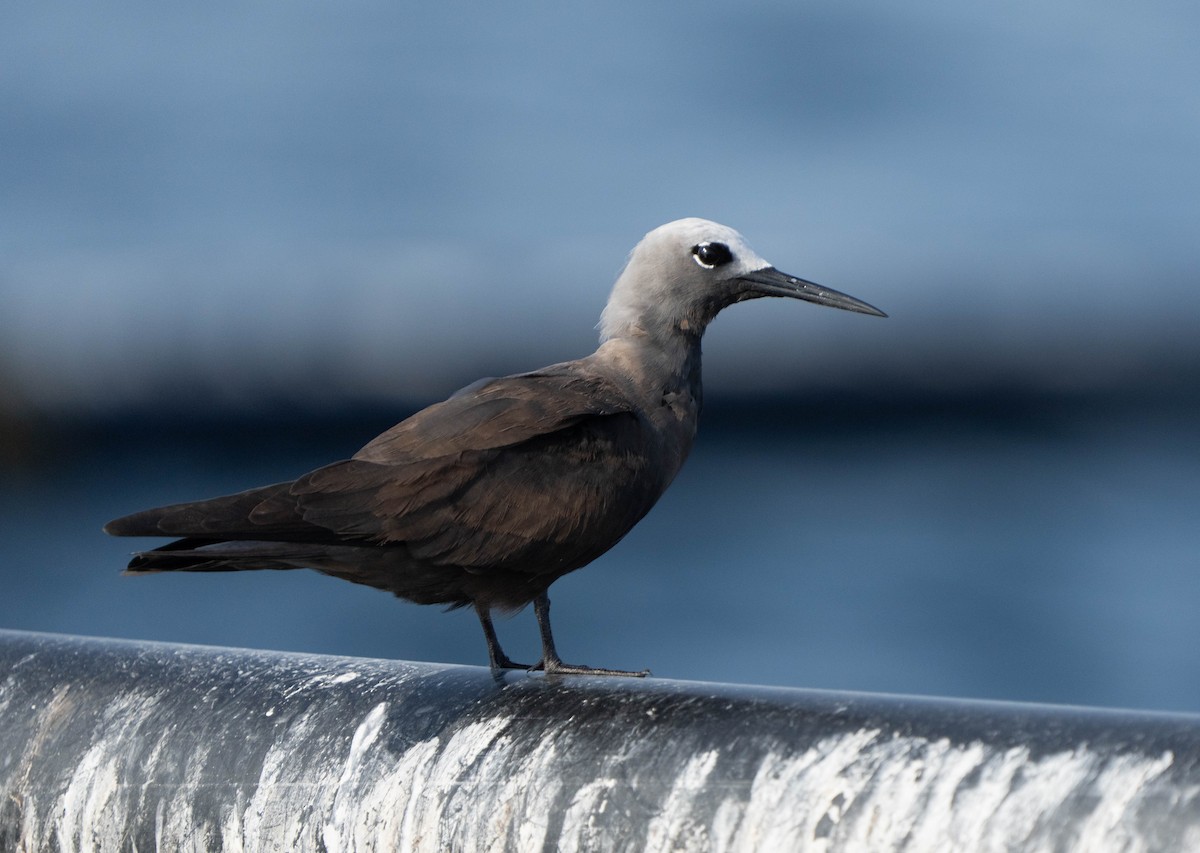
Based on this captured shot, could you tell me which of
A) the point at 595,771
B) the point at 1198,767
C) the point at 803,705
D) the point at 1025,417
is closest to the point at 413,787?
the point at 595,771

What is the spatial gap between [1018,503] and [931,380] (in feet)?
15.8

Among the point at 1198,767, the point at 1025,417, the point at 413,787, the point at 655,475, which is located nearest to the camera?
the point at 1198,767

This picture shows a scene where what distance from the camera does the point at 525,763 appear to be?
3818 mm

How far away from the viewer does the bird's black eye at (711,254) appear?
650 centimetres

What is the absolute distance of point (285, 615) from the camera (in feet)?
93.1

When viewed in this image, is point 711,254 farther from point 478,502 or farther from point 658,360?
point 478,502

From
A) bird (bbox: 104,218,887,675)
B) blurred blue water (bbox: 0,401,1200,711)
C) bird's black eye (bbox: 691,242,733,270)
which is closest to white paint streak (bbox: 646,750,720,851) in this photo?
bird (bbox: 104,218,887,675)

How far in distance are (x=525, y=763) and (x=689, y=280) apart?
3096mm

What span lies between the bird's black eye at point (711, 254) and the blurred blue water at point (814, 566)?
14672mm

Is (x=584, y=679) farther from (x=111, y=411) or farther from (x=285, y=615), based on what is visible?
(x=111, y=411)

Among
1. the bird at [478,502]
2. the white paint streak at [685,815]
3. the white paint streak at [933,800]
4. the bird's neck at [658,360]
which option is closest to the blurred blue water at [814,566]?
the bird's neck at [658,360]

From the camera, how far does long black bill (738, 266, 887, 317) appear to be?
6363 millimetres

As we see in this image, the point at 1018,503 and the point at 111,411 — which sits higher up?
the point at 111,411

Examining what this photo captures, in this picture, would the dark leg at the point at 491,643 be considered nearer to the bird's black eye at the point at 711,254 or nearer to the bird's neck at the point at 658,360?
the bird's neck at the point at 658,360
